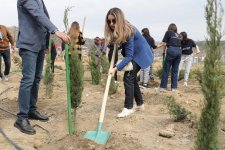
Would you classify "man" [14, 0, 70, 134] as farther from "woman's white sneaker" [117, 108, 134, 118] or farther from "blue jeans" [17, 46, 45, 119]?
"woman's white sneaker" [117, 108, 134, 118]

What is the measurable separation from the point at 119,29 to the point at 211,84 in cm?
260

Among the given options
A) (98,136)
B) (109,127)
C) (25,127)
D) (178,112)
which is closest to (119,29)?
(109,127)

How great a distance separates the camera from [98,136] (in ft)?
16.3

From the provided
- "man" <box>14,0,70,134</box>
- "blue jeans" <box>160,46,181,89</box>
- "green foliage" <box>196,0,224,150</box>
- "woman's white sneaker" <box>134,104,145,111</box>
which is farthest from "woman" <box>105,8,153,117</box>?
"blue jeans" <box>160,46,181,89</box>

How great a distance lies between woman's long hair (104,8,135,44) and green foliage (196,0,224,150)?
251 cm

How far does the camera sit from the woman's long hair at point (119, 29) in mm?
5648

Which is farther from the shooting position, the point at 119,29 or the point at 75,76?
the point at 119,29

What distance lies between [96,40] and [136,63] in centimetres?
770

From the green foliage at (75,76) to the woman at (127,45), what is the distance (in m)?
0.72

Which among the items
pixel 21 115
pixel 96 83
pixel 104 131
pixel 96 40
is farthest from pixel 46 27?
pixel 96 40

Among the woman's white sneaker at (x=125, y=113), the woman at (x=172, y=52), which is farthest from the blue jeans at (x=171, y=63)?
the woman's white sneaker at (x=125, y=113)

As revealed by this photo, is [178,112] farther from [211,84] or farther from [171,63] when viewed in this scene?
[171,63]

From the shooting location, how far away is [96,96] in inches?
317

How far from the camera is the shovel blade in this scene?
4910 mm
